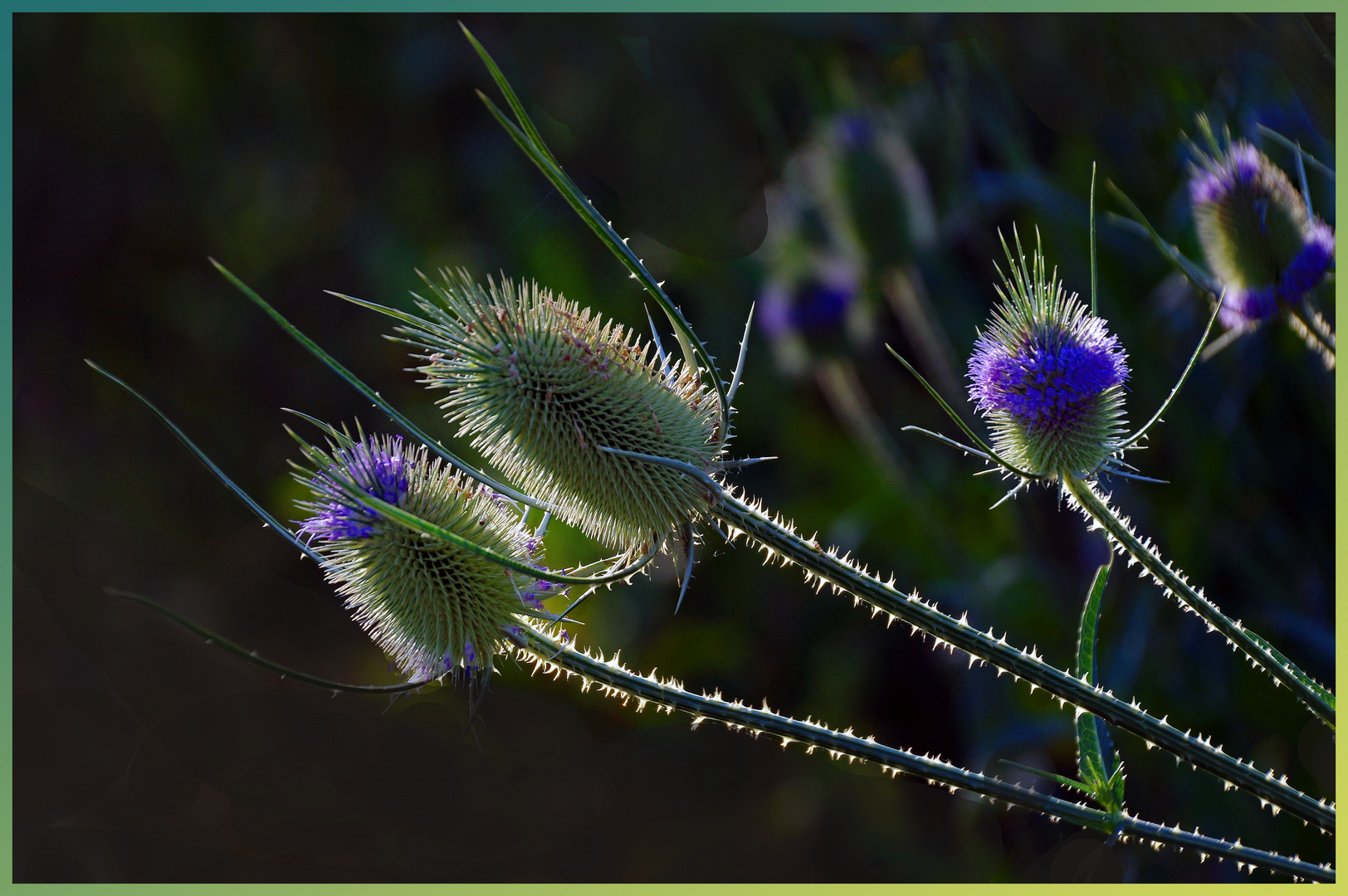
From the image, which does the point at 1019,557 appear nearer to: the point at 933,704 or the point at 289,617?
the point at 933,704

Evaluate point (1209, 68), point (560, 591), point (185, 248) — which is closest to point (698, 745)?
point (560, 591)

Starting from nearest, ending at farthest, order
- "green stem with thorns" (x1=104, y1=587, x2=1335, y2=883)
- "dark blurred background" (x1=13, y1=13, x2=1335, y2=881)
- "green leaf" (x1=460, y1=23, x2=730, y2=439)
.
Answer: "green leaf" (x1=460, y1=23, x2=730, y2=439)
"green stem with thorns" (x1=104, y1=587, x2=1335, y2=883)
"dark blurred background" (x1=13, y1=13, x2=1335, y2=881)

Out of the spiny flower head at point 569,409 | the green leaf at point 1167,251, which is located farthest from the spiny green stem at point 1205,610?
the spiny flower head at point 569,409

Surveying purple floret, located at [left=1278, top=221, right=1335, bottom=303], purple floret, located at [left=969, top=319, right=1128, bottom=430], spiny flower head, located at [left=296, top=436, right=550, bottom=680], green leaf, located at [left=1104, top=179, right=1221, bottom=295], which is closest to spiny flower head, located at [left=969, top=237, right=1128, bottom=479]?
purple floret, located at [left=969, top=319, right=1128, bottom=430]

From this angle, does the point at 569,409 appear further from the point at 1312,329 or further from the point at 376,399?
the point at 1312,329

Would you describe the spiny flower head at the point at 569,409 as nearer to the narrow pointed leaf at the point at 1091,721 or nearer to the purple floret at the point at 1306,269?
the narrow pointed leaf at the point at 1091,721

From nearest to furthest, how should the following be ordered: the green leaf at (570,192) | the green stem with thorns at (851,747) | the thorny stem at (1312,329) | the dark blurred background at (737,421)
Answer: the green leaf at (570,192) → the green stem with thorns at (851,747) → the thorny stem at (1312,329) → the dark blurred background at (737,421)

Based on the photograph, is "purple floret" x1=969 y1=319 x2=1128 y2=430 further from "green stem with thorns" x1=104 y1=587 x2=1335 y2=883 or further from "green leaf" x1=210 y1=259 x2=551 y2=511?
"green leaf" x1=210 y1=259 x2=551 y2=511
